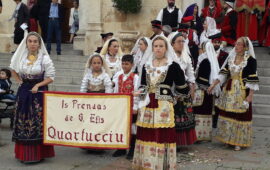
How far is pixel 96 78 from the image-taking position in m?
6.73

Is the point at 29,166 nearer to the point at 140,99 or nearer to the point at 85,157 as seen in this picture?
the point at 85,157

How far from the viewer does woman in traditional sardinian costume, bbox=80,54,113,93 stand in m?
6.70

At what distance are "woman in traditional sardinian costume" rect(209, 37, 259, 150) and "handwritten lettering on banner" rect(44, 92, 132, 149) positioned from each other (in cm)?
200

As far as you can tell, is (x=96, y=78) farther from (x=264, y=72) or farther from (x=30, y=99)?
(x=264, y=72)

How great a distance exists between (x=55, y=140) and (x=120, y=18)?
7014 millimetres

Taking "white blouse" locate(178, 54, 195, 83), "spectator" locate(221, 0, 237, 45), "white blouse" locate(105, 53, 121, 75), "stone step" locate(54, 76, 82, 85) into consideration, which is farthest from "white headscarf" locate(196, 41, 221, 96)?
"stone step" locate(54, 76, 82, 85)

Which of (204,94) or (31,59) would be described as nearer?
(31,59)

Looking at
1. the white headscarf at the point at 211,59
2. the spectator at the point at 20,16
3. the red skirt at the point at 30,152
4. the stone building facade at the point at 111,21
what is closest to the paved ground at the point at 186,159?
the red skirt at the point at 30,152

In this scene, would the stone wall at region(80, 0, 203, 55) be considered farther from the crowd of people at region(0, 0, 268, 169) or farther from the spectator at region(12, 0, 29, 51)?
the crowd of people at region(0, 0, 268, 169)

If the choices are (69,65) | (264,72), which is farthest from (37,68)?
(69,65)

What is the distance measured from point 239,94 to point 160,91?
1966 millimetres

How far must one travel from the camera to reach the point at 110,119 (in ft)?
20.0

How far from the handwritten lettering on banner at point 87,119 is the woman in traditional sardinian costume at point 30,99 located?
13cm

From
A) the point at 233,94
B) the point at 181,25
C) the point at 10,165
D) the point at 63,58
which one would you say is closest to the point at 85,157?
the point at 10,165
